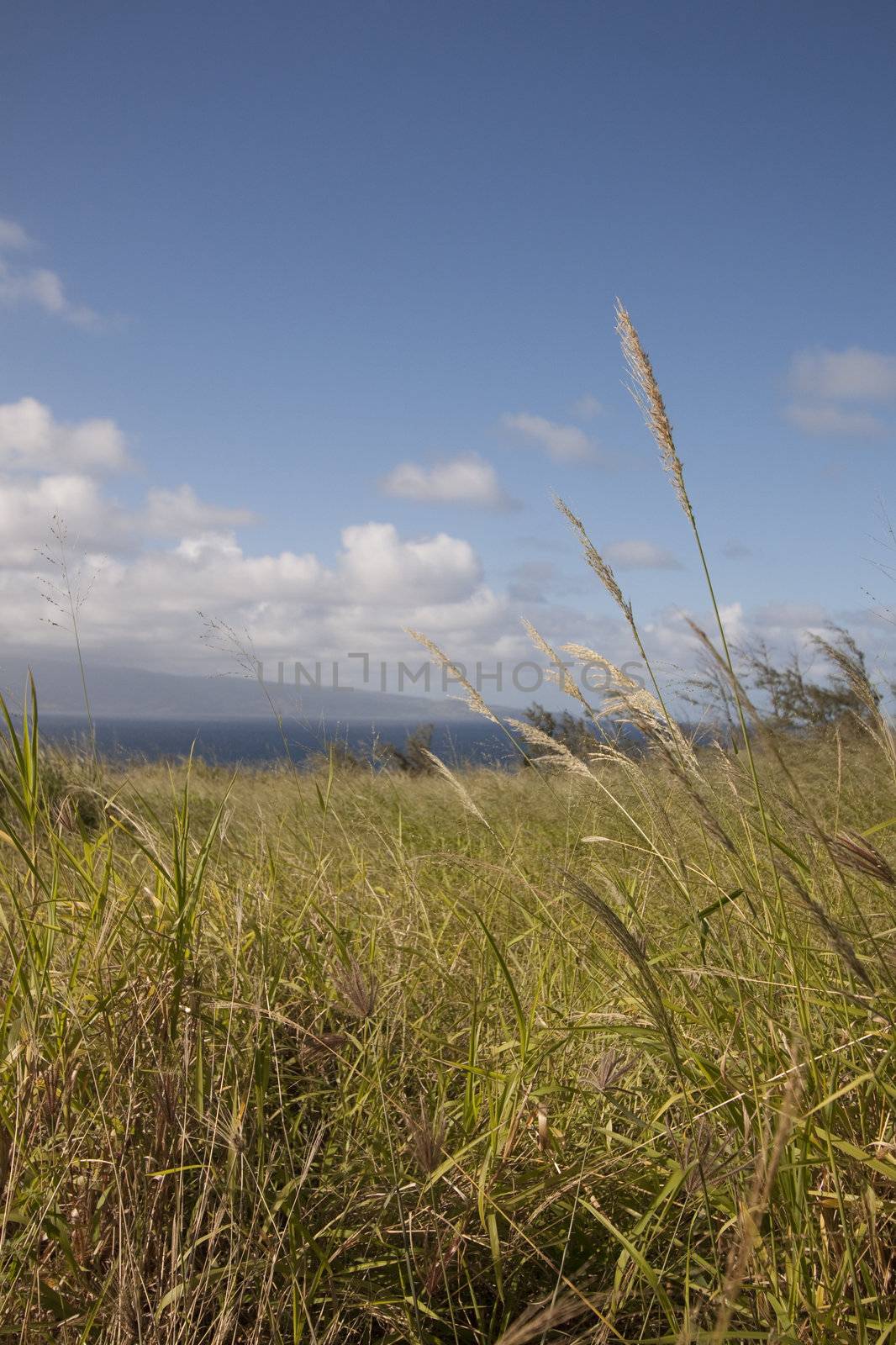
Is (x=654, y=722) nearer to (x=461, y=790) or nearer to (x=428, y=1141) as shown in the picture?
(x=461, y=790)

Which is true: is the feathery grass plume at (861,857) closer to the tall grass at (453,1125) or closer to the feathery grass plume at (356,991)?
the tall grass at (453,1125)

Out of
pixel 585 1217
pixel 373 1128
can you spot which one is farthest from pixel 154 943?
pixel 585 1217

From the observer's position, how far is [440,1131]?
4.42 ft

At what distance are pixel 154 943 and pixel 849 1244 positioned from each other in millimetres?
1223

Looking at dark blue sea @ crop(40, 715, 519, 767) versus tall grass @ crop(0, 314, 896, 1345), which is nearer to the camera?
tall grass @ crop(0, 314, 896, 1345)

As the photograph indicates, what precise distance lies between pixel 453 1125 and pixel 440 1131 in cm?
25

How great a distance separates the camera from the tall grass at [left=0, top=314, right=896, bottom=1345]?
3.90 feet

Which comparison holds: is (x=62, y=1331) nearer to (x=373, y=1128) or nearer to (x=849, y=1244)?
(x=373, y=1128)

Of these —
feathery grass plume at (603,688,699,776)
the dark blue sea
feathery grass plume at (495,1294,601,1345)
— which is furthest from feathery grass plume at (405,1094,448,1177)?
the dark blue sea

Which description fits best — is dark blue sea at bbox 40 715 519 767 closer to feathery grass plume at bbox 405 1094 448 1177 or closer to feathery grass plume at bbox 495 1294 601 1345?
feathery grass plume at bbox 405 1094 448 1177

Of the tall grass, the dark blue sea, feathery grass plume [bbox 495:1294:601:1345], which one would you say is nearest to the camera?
feathery grass plume [bbox 495:1294:601:1345]

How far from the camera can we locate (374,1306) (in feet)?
4.14

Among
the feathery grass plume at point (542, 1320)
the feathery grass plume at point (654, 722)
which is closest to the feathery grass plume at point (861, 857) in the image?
the feathery grass plume at point (654, 722)

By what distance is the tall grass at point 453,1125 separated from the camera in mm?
1188
